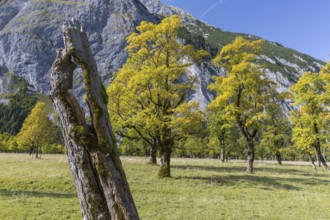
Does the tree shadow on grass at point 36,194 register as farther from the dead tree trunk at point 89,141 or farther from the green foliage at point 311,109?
the green foliage at point 311,109

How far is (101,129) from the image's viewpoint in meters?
5.67

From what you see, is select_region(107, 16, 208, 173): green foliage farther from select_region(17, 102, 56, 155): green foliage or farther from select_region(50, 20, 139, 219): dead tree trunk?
select_region(17, 102, 56, 155): green foliage

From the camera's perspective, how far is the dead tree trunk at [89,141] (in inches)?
209

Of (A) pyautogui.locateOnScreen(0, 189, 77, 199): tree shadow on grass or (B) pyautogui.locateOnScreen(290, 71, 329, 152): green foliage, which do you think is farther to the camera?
(B) pyautogui.locateOnScreen(290, 71, 329, 152): green foliage

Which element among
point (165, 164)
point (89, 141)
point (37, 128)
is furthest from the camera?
point (37, 128)

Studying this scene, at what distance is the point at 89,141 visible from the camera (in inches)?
215

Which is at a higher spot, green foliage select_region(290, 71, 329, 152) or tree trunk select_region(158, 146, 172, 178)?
green foliage select_region(290, 71, 329, 152)

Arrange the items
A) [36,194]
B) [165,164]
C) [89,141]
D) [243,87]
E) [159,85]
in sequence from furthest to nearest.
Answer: [243,87] → [159,85] → [165,164] → [36,194] → [89,141]

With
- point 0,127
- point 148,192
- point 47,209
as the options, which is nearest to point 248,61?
point 148,192

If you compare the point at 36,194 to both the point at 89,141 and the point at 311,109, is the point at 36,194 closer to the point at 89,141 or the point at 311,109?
the point at 89,141

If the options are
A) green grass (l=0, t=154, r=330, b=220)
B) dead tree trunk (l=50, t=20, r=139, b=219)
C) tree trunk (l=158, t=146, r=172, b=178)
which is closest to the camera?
dead tree trunk (l=50, t=20, r=139, b=219)

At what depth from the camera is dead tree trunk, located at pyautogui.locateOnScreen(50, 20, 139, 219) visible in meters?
5.32

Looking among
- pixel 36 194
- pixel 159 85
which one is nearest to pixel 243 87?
pixel 159 85

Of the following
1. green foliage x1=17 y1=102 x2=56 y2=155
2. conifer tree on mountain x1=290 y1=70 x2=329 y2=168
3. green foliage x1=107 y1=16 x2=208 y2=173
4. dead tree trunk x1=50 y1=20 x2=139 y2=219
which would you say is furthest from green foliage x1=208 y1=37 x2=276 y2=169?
green foliage x1=17 y1=102 x2=56 y2=155
